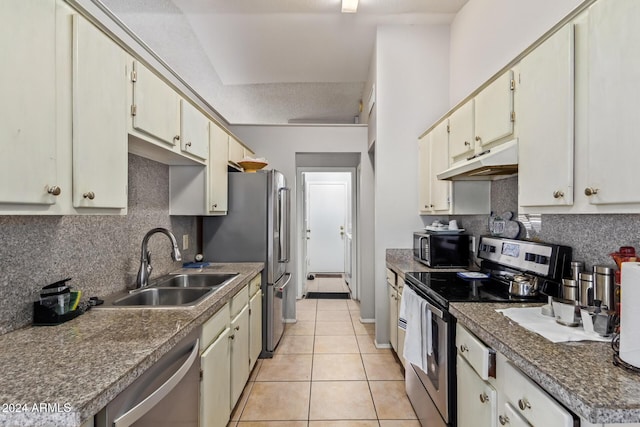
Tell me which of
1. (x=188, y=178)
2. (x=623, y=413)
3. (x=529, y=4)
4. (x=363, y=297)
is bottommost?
(x=363, y=297)

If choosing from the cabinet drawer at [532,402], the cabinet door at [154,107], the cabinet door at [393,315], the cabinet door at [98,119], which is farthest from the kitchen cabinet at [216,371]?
the cabinet door at [393,315]

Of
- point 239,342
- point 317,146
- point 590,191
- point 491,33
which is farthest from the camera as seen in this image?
point 317,146

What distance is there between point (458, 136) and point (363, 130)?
5.49 ft

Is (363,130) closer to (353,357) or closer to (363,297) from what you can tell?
(363,297)

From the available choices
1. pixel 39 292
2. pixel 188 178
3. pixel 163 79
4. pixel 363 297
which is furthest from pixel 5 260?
pixel 363 297

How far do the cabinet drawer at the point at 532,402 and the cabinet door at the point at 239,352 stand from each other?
57.9 inches

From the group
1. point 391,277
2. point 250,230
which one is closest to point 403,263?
point 391,277

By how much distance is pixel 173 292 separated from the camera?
195 cm

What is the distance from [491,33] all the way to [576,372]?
2.34 m

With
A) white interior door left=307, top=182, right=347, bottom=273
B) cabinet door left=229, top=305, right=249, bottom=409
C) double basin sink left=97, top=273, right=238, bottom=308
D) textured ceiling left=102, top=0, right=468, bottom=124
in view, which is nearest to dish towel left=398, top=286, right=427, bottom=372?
cabinet door left=229, top=305, right=249, bottom=409

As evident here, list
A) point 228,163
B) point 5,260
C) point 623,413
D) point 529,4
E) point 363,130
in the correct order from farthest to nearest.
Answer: point 363,130
point 228,163
point 529,4
point 5,260
point 623,413

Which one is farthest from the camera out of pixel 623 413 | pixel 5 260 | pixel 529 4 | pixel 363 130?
pixel 363 130

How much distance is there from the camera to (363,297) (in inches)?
150

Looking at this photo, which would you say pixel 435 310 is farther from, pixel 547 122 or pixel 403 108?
pixel 403 108
